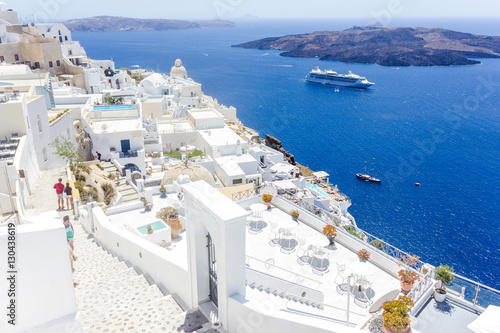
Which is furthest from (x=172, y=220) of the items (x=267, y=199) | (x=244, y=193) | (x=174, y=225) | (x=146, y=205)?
(x=267, y=199)

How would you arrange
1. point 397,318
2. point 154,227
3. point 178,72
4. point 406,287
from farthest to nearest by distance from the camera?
1. point 178,72
2. point 154,227
3. point 406,287
4. point 397,318

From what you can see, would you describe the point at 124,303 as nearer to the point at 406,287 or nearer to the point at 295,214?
the point at 406,287

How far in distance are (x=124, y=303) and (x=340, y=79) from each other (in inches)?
4232

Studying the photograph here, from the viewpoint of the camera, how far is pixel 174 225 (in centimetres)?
1584

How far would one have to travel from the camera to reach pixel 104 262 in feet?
40.0

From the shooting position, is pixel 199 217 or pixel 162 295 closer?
pixel 199 217

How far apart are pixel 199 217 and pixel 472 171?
170 ft

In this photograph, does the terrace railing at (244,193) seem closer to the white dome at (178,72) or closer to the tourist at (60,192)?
the tourist at (60,192)

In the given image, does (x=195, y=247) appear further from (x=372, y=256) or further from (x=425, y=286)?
(x=372, y=256)

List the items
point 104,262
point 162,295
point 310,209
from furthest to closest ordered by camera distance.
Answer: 1. point 310,209
2. point 104,262
3. point 162,295


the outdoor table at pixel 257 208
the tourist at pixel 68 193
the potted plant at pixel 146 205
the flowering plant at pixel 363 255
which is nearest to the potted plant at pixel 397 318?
the flowering plant at pixel 363 255

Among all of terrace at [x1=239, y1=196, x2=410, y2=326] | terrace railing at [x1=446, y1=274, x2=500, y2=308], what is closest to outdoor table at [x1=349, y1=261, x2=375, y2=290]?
terrace at [x1=239, y1=196, x2=410, y2=326]

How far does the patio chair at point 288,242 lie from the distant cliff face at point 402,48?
476 ft

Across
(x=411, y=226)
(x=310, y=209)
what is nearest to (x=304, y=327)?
(x=310, y=209)
